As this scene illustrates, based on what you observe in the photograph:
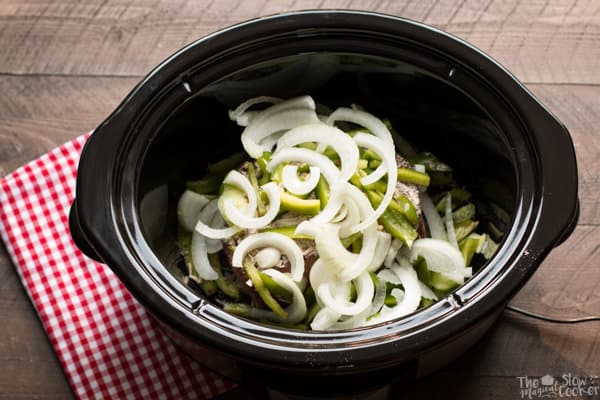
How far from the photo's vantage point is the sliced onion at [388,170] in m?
1.32

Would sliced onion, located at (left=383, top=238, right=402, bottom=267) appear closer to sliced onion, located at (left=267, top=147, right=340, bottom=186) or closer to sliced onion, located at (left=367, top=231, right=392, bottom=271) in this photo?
sliced onion, located at (left=367, top=231, right=392, bottom=271)

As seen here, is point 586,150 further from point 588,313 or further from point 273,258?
point 273,258

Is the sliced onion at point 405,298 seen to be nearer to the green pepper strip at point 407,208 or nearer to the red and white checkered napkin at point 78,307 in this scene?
the green pepper strip at point 407,208

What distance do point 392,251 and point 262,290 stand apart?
0.23 m

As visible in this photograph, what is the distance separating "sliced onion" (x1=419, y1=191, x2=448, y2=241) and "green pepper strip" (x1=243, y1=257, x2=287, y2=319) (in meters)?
0.32

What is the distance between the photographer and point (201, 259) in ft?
4.63

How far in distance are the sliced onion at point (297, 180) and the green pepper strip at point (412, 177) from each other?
15 cm

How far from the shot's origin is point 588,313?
156 cm

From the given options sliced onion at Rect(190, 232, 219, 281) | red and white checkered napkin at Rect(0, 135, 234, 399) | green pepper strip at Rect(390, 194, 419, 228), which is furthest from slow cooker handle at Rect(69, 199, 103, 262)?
green pepper strip at Rect(390, 194, 419, 228)

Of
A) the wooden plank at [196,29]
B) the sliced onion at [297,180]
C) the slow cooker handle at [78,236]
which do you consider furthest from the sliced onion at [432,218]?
the slow cooker handle at [78,236]

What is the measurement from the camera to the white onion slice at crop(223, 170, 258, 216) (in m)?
1.37

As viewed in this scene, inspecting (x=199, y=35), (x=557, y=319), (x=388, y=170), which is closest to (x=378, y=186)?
(x=388, y=170)

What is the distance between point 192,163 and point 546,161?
2.12ft

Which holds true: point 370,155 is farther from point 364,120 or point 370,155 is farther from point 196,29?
point 196,29
